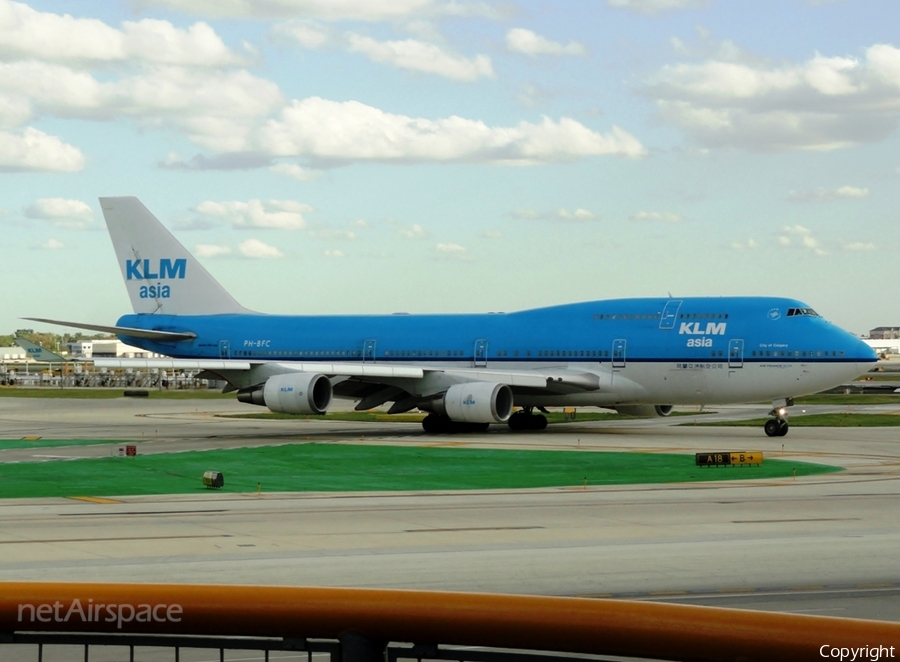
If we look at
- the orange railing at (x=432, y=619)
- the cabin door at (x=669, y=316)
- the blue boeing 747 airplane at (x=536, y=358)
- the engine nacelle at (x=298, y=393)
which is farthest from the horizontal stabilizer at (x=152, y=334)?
the orange railing at (x=432, y=619)

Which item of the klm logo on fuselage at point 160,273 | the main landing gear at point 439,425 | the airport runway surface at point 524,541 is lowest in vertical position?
the airport runway surface at point 524,541

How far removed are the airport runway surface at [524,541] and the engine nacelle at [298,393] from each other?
42.7ft

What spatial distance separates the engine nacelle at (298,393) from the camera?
41.9m

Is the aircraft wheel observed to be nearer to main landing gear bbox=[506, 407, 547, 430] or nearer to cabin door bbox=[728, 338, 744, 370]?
main landing gear bbox=[506, 407, 547, 430]

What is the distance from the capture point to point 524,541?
17.8 meters

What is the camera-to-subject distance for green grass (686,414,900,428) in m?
48.7

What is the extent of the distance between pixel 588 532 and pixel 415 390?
85.6 feet

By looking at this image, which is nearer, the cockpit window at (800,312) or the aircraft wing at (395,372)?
the cockpit window at (800,312)

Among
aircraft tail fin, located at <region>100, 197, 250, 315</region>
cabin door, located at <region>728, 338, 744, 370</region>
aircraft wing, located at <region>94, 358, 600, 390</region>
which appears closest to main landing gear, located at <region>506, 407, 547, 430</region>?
aircraft wing, located at <region>94, 358, 600, 390</region>

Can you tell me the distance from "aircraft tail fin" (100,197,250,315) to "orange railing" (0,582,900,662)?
4905cm

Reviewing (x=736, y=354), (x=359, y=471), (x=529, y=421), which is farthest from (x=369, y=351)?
(x=359, y=471)

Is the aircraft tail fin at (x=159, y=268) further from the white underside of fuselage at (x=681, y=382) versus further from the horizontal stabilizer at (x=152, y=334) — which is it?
the white underside of fuselage at (x=681, y=382)

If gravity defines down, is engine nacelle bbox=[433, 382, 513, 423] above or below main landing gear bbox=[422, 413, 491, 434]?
above

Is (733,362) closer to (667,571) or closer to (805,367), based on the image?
(805,367)
